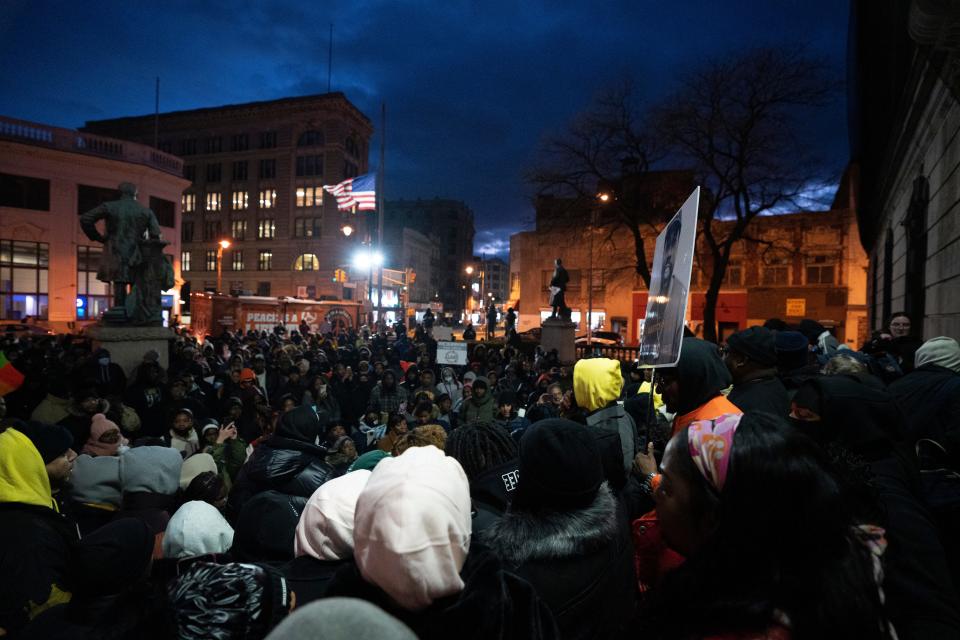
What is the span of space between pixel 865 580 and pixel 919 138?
10989mm

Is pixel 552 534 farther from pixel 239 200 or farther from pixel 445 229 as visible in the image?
pixel 445 229

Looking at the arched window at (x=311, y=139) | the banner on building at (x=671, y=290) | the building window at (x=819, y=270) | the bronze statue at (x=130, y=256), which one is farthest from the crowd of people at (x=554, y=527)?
the arched window at (x=311, y=139)

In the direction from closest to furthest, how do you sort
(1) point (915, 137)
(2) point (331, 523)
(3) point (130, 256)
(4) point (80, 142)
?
1. (2) point (331, 523)
2. (1) point (915, 137)
3. (3) point (130, 256)
4. (4) point (80, 142)

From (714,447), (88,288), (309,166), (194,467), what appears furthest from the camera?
(309,166)

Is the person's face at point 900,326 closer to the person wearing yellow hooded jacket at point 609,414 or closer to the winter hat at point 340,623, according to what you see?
the person wearing yellow hooded jacket at point 609,414

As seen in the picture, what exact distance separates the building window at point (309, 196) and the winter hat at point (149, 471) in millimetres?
57618

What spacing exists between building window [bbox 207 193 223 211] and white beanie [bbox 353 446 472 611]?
69.6 metres

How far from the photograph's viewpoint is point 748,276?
35000 millimetres

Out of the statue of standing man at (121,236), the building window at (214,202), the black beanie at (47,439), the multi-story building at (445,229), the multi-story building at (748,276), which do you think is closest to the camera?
the black beanie at (47,439)

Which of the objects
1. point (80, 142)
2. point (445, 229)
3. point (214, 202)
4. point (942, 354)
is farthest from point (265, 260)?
point (942, 354)

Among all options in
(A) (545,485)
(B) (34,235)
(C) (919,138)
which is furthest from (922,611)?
(B) (34,235)

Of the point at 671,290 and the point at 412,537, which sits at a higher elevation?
the point at 671,290

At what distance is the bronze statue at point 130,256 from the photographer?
1028cm

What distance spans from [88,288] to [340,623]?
41174mm
